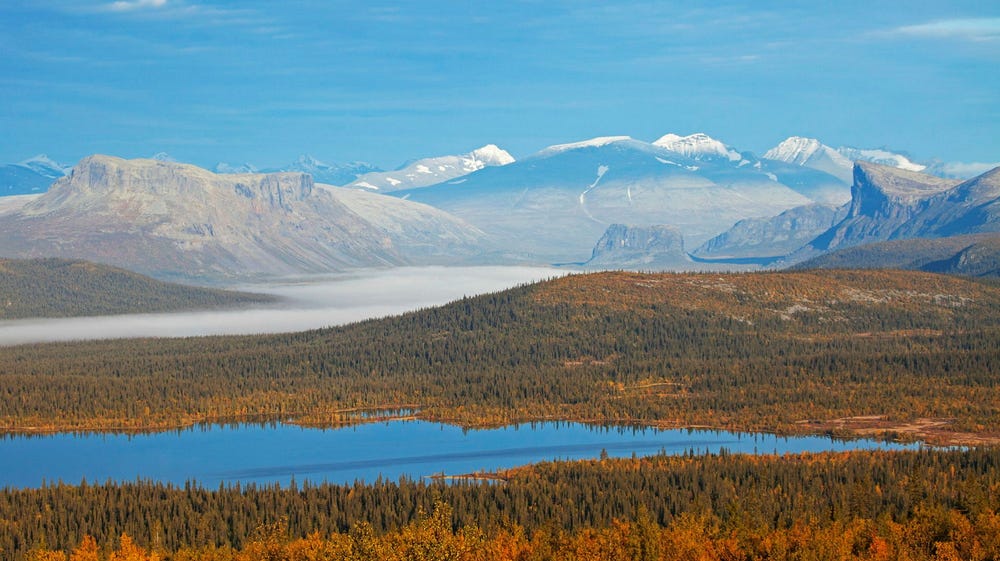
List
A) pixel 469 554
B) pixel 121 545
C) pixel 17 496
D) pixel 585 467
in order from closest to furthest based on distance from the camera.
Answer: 1. pixel 469 554
2. pixel 121 545
3. pixel 17 496
4. pixel 585 467

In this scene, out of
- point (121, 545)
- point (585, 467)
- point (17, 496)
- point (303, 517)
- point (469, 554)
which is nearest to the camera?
point (469, 554)

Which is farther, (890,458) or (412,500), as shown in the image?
(890,458)

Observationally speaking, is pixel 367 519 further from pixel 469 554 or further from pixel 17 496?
pixel 17 496

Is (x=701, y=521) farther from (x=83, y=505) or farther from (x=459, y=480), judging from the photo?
(x=83, y=505)

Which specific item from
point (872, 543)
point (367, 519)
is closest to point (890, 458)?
point (872, 543)

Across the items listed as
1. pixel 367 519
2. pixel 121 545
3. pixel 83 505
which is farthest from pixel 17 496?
pixel 367 519

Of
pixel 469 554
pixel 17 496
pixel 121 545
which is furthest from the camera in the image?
pixel 17 496
